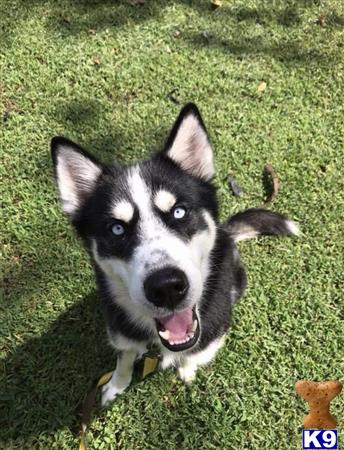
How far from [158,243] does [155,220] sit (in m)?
0.16

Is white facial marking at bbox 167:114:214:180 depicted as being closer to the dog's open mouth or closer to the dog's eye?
the dog's eye

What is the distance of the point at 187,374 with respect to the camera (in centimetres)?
323

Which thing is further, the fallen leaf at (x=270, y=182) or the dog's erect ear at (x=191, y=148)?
the fallen leaf at (x=270, y=182)

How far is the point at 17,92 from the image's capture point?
15.6 ft

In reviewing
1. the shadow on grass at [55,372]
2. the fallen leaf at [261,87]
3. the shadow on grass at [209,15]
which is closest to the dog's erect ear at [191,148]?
the shadow on grass at [55,372]

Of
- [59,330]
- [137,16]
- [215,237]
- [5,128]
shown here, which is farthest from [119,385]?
[137,16]

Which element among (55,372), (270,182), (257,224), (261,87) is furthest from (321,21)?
(55,372)

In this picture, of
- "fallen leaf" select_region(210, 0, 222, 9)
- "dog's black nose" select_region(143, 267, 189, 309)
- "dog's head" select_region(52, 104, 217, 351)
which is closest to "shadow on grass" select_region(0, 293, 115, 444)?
"dog's head" select_region(52, 104, 217, 351)

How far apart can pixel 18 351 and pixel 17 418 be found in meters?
0.45

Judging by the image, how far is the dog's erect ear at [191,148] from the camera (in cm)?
261

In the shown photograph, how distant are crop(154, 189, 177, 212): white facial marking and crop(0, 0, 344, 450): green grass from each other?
1.42 metres

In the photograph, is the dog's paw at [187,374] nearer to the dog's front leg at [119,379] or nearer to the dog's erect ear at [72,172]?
the dog's front leg at [119,379]

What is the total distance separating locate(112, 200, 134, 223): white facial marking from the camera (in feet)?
7.80

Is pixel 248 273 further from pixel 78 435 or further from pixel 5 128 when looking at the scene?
pixel 5 128
